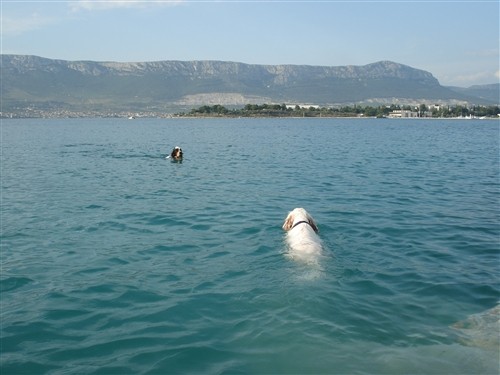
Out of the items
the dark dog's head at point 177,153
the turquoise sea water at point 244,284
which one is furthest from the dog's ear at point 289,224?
the dark dog's head at point 177,153

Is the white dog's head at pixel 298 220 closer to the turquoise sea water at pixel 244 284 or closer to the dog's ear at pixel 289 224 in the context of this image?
the dog's ear at pixel 289 224

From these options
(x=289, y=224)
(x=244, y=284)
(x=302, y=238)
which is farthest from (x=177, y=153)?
(x=244, y=284)

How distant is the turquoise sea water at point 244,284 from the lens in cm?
830

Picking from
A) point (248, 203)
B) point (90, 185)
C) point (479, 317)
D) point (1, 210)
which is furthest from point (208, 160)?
point (479, 317)

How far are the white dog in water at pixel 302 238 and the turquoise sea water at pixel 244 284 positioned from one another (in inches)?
16.4

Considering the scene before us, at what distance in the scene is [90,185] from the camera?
1120 inches

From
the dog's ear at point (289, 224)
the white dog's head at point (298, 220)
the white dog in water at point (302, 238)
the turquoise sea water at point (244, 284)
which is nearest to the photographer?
the turquoise sea water at point (244, 284)

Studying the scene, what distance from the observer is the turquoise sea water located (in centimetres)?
830

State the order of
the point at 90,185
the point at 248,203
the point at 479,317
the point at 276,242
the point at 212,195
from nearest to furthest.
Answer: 1. the point at 479,317
2. the point at 276,242
3. the point at 248,203
4. the point at 212,195
5. the point at 90,185

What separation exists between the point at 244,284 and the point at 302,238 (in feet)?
12.2

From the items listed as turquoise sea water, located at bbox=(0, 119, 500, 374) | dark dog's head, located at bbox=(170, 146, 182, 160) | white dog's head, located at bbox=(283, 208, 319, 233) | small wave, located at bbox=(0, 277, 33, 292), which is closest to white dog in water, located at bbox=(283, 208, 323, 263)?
white dog's head, located at bbox=(283, 208, 319, 233)

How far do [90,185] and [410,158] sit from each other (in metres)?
31.0

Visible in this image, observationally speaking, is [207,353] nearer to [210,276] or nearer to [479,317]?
[210,276]

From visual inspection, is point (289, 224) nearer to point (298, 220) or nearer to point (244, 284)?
point (298, 220)
